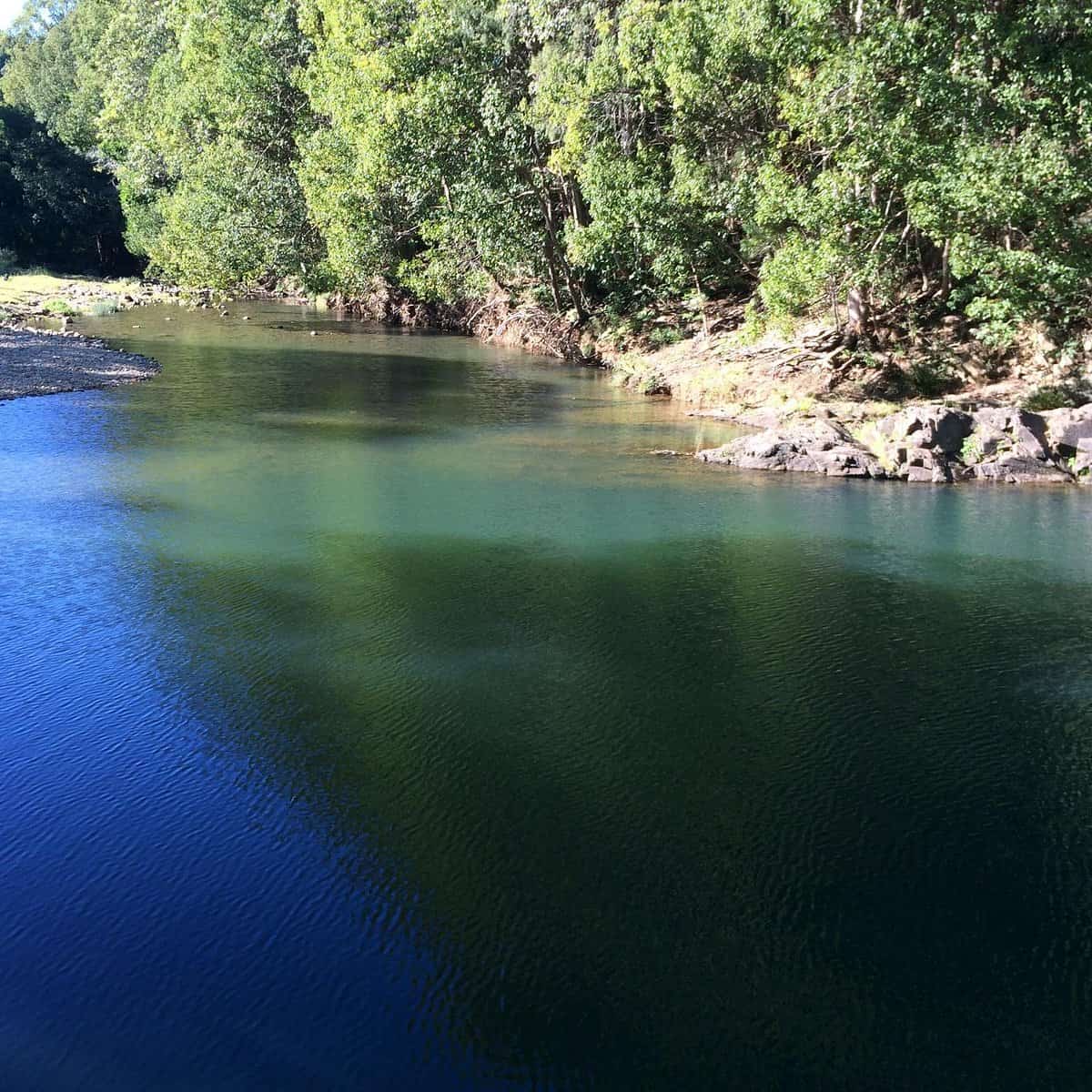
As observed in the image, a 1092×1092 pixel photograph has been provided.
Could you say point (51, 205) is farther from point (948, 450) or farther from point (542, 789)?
point (542, 789)

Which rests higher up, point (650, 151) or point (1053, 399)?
point (650, 151)

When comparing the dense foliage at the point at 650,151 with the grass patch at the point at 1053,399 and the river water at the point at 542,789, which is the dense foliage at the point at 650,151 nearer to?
the grass patch at the point at 1053,399

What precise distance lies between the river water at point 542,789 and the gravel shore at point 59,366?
402 inches

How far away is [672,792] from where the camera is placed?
28.4ft

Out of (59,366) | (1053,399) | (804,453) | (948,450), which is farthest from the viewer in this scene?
(59,366)

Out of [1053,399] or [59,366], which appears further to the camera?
[59,366]

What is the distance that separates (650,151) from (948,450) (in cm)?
1096

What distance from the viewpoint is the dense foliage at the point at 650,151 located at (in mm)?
18500

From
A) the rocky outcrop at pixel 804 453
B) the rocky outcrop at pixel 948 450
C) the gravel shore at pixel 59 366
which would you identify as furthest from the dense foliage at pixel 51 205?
the rocky outcrop at pixel 948 450

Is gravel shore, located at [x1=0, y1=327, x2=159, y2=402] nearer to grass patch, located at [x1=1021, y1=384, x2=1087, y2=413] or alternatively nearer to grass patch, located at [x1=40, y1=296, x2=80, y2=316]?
grass patch, located at [x1=40, y1=296, x2=80, y2=316]

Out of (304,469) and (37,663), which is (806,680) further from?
(304,469)

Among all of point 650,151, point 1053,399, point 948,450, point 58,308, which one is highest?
point 650,151

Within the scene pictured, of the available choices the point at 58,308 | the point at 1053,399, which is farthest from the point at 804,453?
the point at 58,308

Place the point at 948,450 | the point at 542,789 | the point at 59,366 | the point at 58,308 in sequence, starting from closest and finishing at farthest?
the point at 542,789
the point at 948,450
the point at 59,366
the point at 58,308
